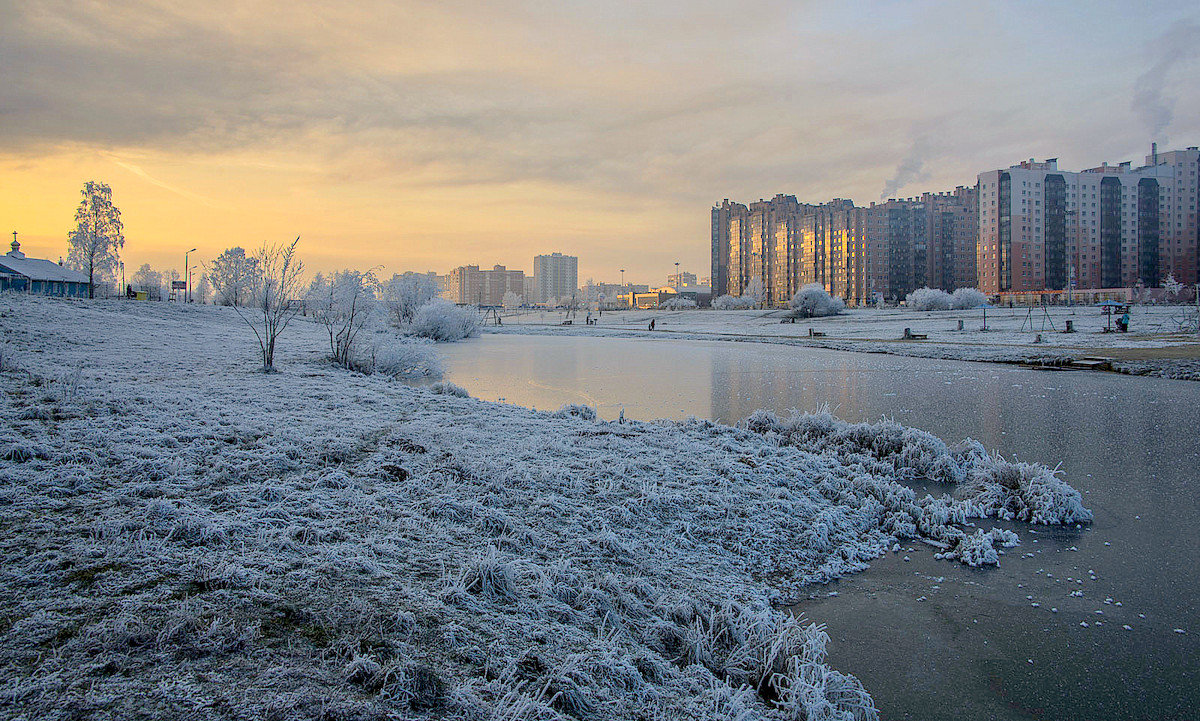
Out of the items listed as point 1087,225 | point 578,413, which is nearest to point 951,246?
point 1087,225

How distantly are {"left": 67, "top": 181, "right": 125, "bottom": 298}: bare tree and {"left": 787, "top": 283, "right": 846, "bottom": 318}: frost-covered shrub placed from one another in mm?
59274

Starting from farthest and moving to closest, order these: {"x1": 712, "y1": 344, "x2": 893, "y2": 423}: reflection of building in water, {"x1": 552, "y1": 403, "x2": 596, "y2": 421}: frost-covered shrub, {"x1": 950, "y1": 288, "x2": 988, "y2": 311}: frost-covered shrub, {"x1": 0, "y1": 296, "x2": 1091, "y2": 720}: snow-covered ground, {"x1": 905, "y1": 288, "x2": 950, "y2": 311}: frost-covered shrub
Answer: {"x1": 905, "y1": 288, "x2": 950, "y2": 311}: frost-covered shrub, {"x1": 950, "y1": 288, "x2": 988, "y2": 311}: frost-covered shrub, {"x1": 712, "y1": 344, "x2": 893, "y2": 423}: reflection of building in water, {"x1": 552, "y1": 403, "x2": 596, "y2": 421}: frost-covered shrub, {"x1": 0, "y1": 296, "x2": 1091, "y2": 720}: snow-covered ground

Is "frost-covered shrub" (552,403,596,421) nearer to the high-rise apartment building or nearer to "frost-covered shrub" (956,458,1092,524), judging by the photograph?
"frost-covered shrub" (956,458,1092,524)

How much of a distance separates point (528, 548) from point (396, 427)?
4221mm

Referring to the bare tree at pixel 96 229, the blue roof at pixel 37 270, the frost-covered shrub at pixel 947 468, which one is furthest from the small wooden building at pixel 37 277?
the frost-covered shrub at pixel 947 468

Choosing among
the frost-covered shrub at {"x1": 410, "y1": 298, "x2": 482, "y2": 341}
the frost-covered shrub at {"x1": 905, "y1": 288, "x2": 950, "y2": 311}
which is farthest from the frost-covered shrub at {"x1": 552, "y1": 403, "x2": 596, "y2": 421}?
the frost-covered shrub at {"x1": 905, "y1": 288, "x2": 950, "y2": 311}

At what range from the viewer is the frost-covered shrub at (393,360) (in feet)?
61.0

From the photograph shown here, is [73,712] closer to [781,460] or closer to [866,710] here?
[866,710]

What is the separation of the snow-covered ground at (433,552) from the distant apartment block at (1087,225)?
109970mm

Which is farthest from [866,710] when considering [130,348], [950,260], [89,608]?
[950,260]

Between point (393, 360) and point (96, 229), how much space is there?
44.4 metres

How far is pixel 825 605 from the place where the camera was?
189 inches

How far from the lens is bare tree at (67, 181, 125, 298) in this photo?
47156 mm

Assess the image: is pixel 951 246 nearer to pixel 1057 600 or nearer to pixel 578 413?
pixel 578 413
